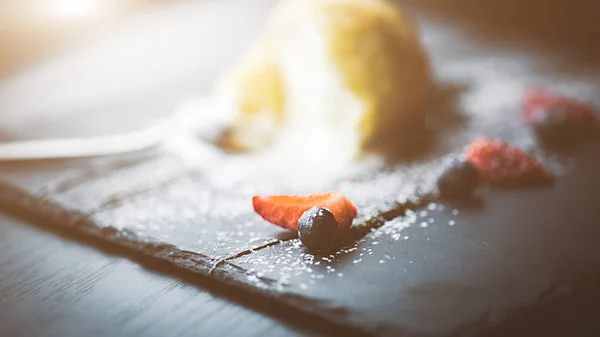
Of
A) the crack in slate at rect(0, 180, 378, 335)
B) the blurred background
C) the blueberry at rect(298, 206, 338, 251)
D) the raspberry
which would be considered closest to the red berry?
the raspberry

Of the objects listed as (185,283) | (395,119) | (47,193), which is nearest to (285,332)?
(185,283)

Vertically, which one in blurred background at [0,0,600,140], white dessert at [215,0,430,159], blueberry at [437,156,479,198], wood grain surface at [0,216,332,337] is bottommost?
wood grain surface at [0,216,332,337]

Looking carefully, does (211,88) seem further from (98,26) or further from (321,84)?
(98,26)

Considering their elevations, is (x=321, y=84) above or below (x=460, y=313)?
above

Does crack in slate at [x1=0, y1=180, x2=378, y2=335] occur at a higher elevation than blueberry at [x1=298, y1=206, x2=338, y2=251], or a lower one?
lower

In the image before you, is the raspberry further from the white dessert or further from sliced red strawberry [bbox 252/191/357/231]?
sliced red strawberry [bbox 252/191/357/231]

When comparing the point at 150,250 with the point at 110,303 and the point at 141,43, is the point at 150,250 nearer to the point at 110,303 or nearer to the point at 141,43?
the point at 110,303

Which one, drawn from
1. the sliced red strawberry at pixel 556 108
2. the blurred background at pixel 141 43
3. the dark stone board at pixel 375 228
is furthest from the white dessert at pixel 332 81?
the blurred background at pixel 141 43
